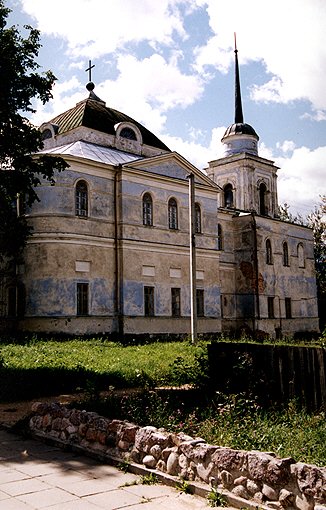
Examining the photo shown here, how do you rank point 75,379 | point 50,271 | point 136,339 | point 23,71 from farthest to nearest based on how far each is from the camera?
point 136,339 → point 50,271 → point 23,71 → point 75,379

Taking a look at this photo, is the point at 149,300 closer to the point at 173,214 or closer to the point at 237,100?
the point at 173,214

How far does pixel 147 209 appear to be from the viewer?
29.0 metres

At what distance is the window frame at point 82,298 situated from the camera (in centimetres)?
2563

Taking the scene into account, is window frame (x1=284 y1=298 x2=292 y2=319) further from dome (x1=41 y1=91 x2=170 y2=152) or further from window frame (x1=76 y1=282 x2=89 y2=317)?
window frame (x1=76 y1=282 x2=89 y2=317)

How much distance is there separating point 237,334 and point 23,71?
76.3 feet

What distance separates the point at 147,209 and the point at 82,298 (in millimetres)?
6362

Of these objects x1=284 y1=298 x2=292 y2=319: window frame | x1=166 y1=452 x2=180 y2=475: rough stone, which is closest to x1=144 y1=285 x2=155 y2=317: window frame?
x1=284 y1=298 x2=292 y2=319: window frame

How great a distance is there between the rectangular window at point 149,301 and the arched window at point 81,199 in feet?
17.5

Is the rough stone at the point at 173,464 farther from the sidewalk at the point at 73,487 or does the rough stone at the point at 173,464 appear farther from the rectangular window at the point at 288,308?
the rectangular window at the point at 288,308

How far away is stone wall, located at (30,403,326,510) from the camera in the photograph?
17.2 feet

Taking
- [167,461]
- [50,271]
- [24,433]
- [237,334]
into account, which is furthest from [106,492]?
[237,334]

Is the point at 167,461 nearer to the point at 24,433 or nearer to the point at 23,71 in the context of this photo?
the point at 24,433

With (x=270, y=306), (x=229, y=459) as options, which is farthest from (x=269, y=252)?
(x=229, y=459)

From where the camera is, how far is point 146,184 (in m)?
28.9
